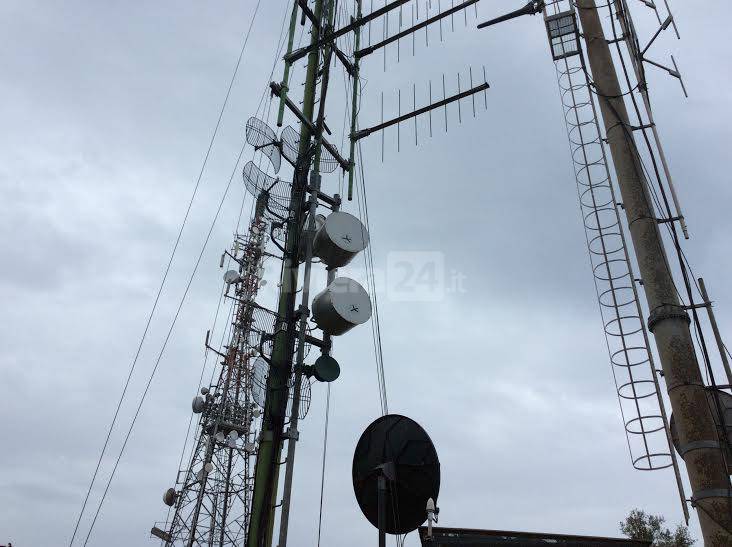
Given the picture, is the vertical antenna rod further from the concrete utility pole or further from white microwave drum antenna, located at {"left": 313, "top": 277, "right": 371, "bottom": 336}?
the concrete utility pole

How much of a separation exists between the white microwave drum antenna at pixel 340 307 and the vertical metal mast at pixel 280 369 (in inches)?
28.6

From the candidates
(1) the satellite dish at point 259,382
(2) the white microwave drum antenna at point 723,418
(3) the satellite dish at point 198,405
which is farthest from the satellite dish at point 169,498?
(2) the white microwave drum antenna at point 723,418

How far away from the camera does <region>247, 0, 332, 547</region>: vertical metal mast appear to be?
9719 mm

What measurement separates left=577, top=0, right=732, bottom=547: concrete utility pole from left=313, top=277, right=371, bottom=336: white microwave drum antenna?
5.11 metres

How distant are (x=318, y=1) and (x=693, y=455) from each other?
13.7 meters

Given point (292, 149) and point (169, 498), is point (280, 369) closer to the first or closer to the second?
point (292, 149)

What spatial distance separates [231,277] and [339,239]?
17408 millimetres

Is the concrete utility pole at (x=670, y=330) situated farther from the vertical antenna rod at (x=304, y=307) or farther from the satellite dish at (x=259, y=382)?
the satellite dish at (x=259, y=382)

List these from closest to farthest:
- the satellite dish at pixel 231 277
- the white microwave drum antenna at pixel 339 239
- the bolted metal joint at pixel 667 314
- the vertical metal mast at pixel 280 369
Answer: the bolted metal joint at pixel 667 314 < the vertical metal mast at pixel 280 369 < the white microwave drum antenna at pixel 339 239 < the satellite dish at pixel 231 277

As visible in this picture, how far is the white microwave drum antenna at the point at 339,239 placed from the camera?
1137 centimetres

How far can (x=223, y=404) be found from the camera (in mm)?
26469

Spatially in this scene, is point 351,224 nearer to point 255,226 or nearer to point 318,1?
point 318,1

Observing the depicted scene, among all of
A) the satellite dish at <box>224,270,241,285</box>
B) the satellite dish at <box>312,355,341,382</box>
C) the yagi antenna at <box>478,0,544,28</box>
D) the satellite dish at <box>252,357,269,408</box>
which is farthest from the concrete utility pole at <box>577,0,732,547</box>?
the satellite dish at <box>224,270,241,285</box>

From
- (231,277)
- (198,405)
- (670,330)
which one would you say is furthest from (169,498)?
(670,330)
